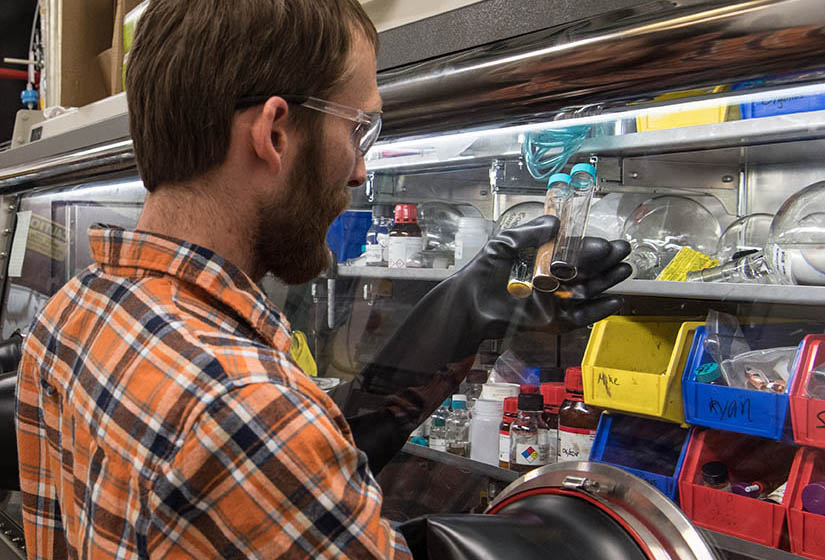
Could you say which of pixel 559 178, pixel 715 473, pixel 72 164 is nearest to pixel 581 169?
pixel 559 178

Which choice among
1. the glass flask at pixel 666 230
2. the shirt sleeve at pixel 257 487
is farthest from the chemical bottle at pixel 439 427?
the shirt sleeve at pixel 257 487

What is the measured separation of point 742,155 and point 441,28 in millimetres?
709

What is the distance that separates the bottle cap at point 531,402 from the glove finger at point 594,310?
19 centimetres

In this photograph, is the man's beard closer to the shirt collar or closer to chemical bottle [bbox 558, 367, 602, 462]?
the shirt collar

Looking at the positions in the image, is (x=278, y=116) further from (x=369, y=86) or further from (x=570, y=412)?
(x=570, y=412)

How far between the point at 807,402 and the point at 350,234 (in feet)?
3.60

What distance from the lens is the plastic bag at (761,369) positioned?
1.04 meters

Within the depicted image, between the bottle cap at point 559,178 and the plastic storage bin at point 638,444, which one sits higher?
the bottle cap at point 559,178

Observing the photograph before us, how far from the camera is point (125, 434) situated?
56cm

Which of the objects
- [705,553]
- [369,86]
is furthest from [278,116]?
[705,553]

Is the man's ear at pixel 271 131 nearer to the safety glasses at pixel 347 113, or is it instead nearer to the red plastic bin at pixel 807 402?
the safety glasses at pixel 347 113

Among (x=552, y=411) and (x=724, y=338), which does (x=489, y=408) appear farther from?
(x=724, y=338)

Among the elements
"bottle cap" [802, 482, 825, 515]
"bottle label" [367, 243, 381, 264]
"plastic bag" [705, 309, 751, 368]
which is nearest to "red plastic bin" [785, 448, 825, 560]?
"bottle cap" [802, 482, 825, 515]

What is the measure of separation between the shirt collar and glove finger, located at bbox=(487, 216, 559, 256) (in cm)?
52
